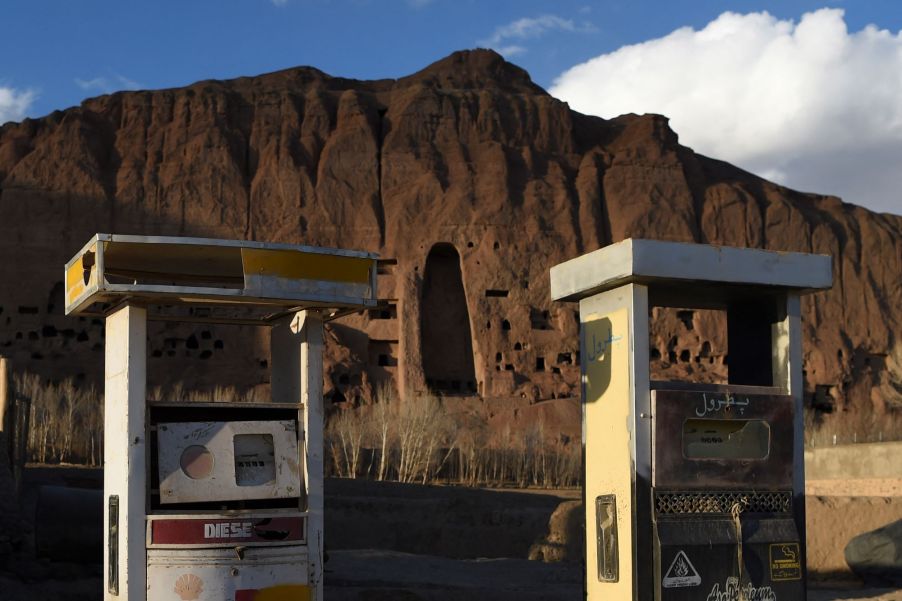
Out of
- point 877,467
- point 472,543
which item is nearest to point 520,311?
point 472,543

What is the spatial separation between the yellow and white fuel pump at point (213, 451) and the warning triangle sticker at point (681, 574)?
254 cm

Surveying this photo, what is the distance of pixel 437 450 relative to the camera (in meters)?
35.4

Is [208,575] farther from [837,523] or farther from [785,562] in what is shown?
[837,523]

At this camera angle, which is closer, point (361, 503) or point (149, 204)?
point (361, 503)

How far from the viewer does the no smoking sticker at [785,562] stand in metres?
8.44

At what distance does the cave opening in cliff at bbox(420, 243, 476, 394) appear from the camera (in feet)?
150

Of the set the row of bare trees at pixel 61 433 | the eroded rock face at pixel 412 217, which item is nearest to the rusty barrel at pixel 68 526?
the row of bare trees at pixel 61 433

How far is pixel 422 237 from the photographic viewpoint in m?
45.5

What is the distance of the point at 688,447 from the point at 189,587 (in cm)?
366

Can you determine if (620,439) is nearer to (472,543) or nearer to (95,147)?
(472,543)

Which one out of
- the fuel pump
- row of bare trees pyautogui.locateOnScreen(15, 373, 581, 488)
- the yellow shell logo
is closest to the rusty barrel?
the yellow shell logo

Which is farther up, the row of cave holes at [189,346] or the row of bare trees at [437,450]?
the row of cave holes at [189,346]

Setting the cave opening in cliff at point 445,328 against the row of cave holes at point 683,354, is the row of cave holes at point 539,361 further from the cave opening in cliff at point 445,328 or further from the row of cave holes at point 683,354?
the row of cave holes at point 683,354

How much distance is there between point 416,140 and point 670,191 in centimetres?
1066
